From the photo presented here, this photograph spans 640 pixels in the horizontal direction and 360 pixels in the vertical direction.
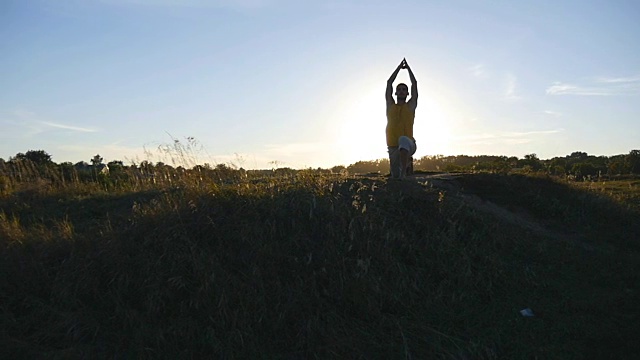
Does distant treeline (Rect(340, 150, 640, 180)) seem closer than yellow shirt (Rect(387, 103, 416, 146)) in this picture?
No

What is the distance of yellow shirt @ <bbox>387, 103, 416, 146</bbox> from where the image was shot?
9.41 metres

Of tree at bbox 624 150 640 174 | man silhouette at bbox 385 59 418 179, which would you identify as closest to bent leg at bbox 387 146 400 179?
man silhouette at bbox 385 59 418 179

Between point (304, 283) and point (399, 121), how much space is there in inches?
187

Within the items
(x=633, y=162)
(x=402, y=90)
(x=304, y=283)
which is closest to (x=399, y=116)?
(x=402, y=90)

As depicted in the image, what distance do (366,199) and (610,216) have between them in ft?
14.8

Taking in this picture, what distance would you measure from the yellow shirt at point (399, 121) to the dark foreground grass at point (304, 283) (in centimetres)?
226

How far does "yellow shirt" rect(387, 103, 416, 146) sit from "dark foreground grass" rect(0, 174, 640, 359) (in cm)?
226

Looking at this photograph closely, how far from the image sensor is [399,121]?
31.0 feet

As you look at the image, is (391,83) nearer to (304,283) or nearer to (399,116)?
(399,116)

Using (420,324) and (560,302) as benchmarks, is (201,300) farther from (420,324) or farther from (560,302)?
(560,302)

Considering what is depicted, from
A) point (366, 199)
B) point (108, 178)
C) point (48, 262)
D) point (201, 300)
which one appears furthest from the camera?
point (108, 178)

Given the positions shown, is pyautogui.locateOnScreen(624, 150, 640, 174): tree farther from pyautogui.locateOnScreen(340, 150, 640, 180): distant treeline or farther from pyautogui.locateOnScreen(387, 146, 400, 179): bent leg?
pyautogui.locateOnScreen(387, 146, 400, 179): bent leg

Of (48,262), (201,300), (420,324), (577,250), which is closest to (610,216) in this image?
(577,250)

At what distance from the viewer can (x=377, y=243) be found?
612 centimetres
